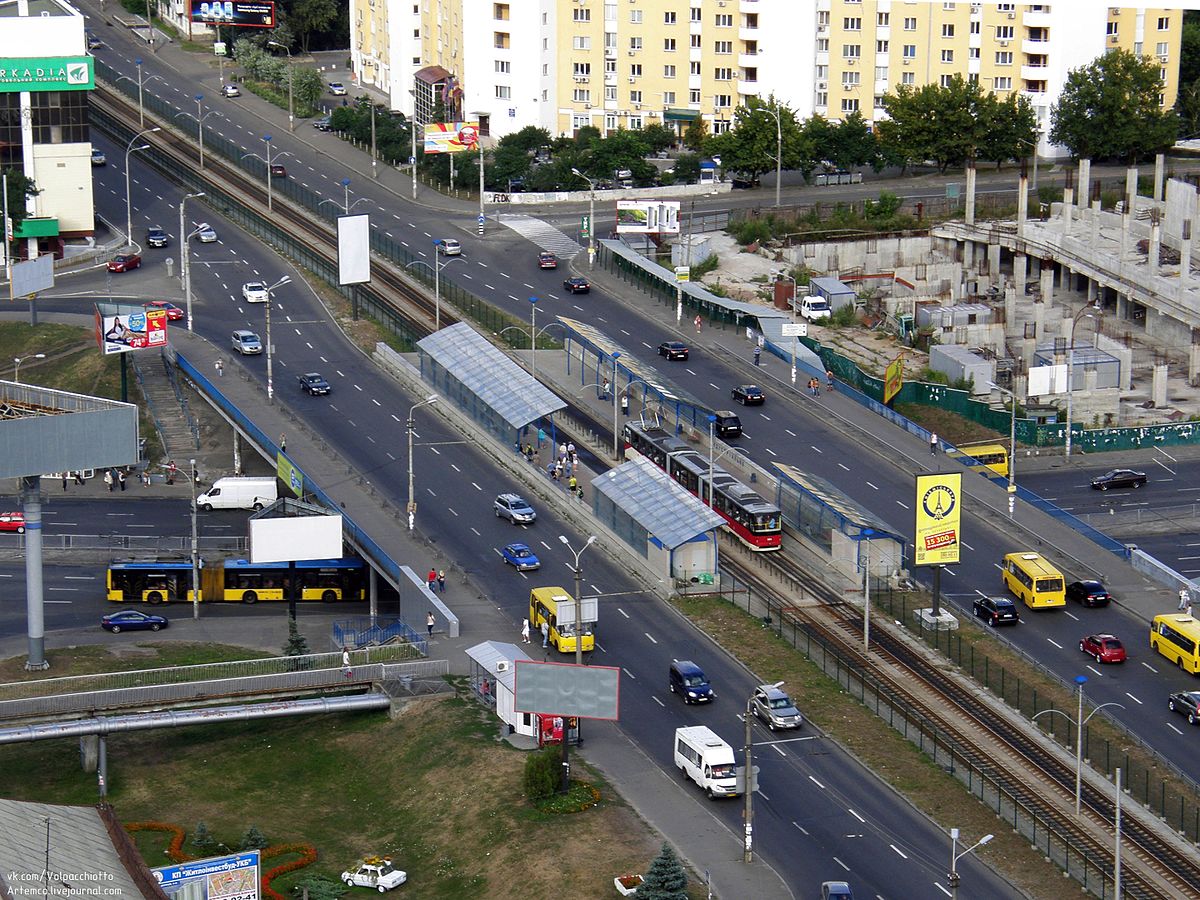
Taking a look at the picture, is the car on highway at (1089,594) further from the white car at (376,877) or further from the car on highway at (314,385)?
the car on highway at (314,385)

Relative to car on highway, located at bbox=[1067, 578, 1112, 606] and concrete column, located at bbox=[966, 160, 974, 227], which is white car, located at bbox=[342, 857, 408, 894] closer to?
car on highway, located at bbox=[1067, 578, 1112, 606]

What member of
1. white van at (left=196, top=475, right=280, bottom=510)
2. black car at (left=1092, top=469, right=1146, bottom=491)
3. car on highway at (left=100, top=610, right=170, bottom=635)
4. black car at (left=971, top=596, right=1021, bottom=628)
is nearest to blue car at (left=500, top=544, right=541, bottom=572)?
car on highway at (left=100, top=610, right=170, bottom=635)

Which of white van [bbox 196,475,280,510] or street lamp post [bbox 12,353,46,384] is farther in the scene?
street lamp post [bbox 12,353,46,384]

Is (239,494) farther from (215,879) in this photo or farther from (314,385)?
(215,879)

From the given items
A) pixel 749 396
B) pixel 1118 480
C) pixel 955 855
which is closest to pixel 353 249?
pixel 749 396

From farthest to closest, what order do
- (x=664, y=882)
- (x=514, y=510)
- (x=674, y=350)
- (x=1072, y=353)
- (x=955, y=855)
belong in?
(x=674, y=350), (x=1072, y=353), (x=514, y=510), (x=955, y=855), (x=664, y=882)

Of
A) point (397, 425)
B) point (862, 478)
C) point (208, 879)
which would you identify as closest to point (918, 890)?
point (208, 879)
